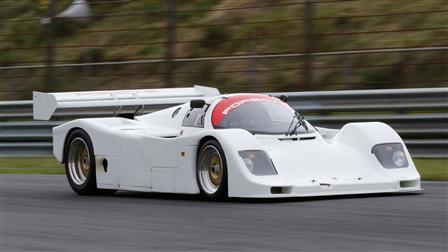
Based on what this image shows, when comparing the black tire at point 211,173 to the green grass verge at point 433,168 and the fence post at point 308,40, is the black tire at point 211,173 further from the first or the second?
the fence post at point 308,40

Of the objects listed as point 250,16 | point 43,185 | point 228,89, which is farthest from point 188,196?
point 250,16

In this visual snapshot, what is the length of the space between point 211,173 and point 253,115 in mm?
831

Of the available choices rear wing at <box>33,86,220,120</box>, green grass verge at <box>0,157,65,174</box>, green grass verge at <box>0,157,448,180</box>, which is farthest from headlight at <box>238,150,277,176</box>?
green grass verge at <box>0,157,65,174</box>

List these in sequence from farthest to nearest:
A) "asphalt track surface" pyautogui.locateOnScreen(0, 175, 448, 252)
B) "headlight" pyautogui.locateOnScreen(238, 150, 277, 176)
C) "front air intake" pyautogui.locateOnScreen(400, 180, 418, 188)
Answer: "front air intake" pyautogui.locateOnScreen(400, 180, 418, 188)
"headlight" pyautogui.locateOnScreen(238, 150, 277, 176)
"asphalt track surface" pyautogui.locateOnScreen(0, 175, 448, 252)

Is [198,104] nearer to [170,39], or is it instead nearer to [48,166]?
[48,166]

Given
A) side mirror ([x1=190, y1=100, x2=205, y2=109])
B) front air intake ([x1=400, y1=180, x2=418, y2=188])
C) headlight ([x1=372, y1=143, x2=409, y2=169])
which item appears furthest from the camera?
side mirror ([x1=190, y1=100, x2=205, y2=109])

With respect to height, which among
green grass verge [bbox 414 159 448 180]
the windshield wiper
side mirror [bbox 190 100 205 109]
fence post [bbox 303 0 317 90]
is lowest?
green grass verge [bbox 414 159 448 180]

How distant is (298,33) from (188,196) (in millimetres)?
7964

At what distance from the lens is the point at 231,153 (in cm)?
867

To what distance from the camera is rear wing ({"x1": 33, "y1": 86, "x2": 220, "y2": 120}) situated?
35.6 feet

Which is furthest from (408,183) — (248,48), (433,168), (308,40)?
(248,48)

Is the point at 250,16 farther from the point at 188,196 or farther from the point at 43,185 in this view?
the point at 188,196

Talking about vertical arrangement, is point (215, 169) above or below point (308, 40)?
below

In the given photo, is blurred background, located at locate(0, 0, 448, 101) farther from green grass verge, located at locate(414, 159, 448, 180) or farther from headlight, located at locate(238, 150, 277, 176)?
headlight, located at locate(238, 150, 277, 176)
